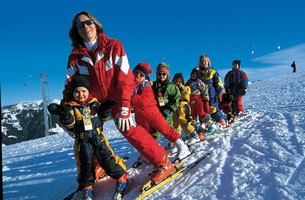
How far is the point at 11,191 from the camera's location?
554 cm

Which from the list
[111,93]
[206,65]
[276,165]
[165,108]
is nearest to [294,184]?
[276,165]

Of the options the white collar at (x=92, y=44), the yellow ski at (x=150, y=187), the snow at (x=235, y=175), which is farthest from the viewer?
the white collar at (x=92, y=44)

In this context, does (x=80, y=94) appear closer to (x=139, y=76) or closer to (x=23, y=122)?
(x=139, y=76)

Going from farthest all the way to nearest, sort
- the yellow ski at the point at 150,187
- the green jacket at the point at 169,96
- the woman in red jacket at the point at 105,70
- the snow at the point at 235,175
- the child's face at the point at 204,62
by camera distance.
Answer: the child's face at the point at 204,62, the green jacket at the point at 169,96, the woman in red jacket at the point at 105,70, the yellow ski at the point at 150,187, the snow at the point at 235,175

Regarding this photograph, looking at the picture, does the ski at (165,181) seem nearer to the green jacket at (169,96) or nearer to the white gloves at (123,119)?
the white gloves at (123,119)

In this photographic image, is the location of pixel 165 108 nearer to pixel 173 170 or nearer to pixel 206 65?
pixel 173 170

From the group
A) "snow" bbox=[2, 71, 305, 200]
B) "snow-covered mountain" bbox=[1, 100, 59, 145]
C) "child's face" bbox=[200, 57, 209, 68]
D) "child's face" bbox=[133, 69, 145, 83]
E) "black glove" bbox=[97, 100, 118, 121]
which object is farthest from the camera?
"snow-covered mountain" bbox=[1, 100, 59, 145]

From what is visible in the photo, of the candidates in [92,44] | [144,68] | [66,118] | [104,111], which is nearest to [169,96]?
[144,68]

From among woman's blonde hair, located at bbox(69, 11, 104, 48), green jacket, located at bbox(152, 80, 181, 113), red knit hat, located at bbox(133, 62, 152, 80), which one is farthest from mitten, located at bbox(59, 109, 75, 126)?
green jacket, located at bbox(152, 80, 181, 113)

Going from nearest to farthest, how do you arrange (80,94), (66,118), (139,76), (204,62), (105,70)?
(66,118) < (80,94) < (105,70) < (139,76) < (204,62)

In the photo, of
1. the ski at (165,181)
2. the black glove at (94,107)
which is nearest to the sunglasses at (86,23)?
the black glove at (94,107)

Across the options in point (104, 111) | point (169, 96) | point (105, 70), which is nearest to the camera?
point (104, 111)

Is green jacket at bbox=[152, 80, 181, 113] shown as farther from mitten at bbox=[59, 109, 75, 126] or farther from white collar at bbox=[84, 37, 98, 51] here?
mitten at bbox=[59, 109, 75, 126]

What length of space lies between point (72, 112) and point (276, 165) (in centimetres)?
259
